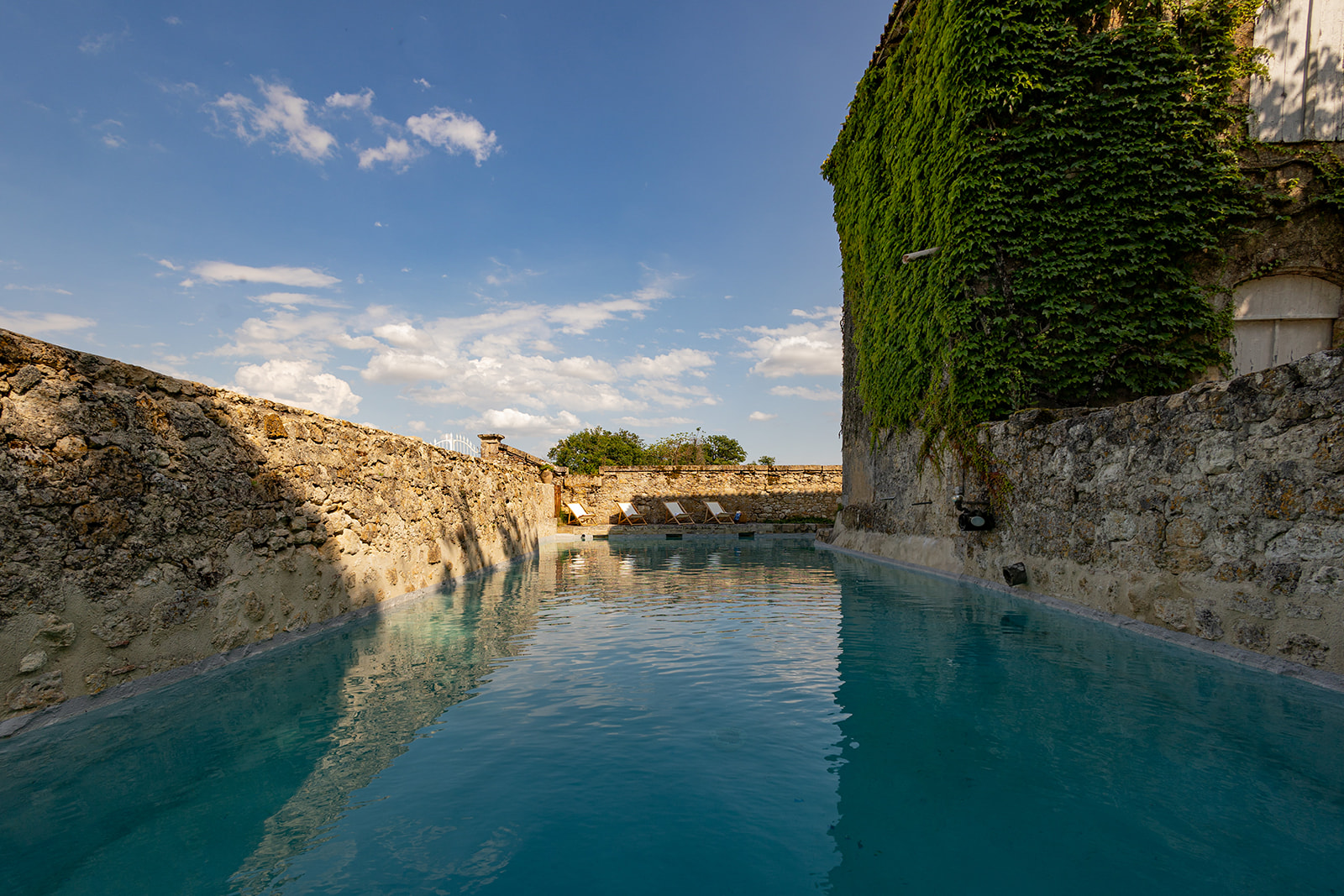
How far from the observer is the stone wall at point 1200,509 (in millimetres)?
4070

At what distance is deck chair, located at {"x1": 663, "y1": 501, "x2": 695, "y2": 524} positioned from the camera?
76.9ft

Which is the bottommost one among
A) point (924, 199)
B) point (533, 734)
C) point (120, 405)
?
point (533, 734)

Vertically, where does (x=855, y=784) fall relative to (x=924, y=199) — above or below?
below

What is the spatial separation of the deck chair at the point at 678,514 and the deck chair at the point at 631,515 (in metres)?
1.15

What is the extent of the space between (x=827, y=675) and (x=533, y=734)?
7.11 feet

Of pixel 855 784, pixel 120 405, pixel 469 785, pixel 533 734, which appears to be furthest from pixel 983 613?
pixel 120 405

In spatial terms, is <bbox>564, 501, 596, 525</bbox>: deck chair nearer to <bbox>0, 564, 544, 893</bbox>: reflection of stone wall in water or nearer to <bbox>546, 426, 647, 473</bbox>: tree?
<bbox>0, 564, 544, 893</bbox>: reflection of stone wall in water

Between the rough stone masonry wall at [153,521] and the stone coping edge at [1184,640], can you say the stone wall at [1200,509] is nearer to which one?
the stone coping edge at [1184,640]

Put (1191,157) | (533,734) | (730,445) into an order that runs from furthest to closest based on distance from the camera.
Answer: (730,445) < (1191,157) < (533,734)

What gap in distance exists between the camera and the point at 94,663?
377 centimetres

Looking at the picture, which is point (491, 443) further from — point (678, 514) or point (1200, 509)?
point (1200, 509)

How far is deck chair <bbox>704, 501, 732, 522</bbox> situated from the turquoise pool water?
17.8 m

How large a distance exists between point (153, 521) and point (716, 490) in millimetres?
21097

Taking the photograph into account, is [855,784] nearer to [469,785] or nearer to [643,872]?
[643,872]
